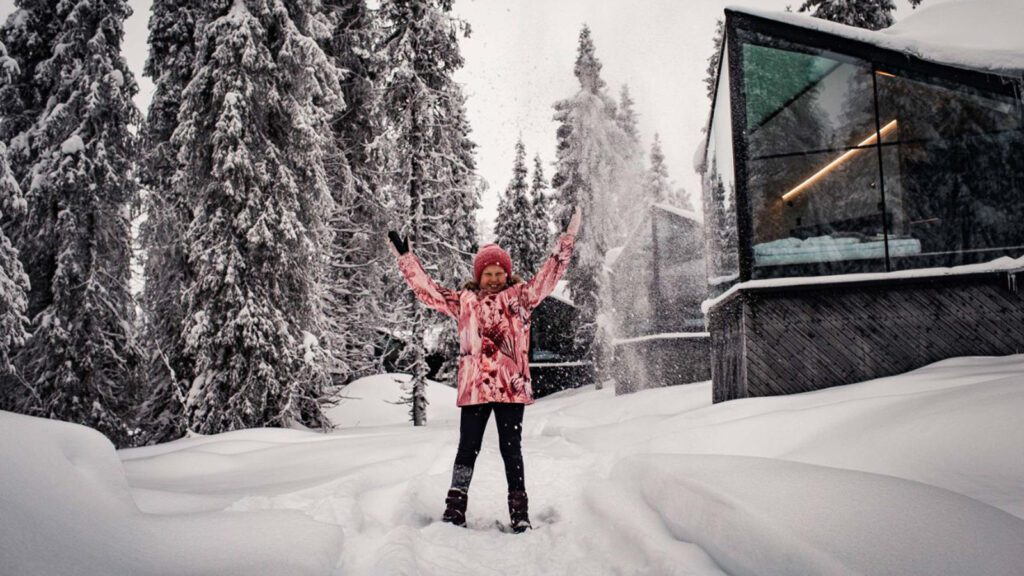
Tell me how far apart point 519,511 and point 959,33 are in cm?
957

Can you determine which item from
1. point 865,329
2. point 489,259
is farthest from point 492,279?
point 865,329

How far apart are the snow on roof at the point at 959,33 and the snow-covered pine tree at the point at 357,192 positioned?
434 inches

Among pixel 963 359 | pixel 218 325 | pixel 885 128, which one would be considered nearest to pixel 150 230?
pixel 218 325

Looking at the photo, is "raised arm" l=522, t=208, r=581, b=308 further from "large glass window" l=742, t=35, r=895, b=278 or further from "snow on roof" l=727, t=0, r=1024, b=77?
"snow on roof" l=727, t=0, r=1024, b=77

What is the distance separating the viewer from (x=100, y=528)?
1950mm

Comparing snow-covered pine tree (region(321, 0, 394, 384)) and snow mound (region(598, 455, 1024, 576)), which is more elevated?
snow-covered pine tree (region(321, 0, 394, 384))

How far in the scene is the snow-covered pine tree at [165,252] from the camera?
10.9m

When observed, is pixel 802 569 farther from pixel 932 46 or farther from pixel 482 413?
pixel 932 46

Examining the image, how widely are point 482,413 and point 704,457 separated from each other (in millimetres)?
1695

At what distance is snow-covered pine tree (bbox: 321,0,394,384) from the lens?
1606 centimetres

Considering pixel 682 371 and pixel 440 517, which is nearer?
pixel 440 517

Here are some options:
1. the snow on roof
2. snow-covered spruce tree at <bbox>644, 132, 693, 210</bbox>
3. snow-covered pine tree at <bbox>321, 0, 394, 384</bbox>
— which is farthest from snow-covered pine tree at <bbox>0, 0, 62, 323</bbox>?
snow-covered spruce tree at <bbox>644, 132, 693, 210</bbox>

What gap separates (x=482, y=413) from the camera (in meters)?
3.98

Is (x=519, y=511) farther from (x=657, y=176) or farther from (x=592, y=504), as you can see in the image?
Result: (x=657, y=176)
